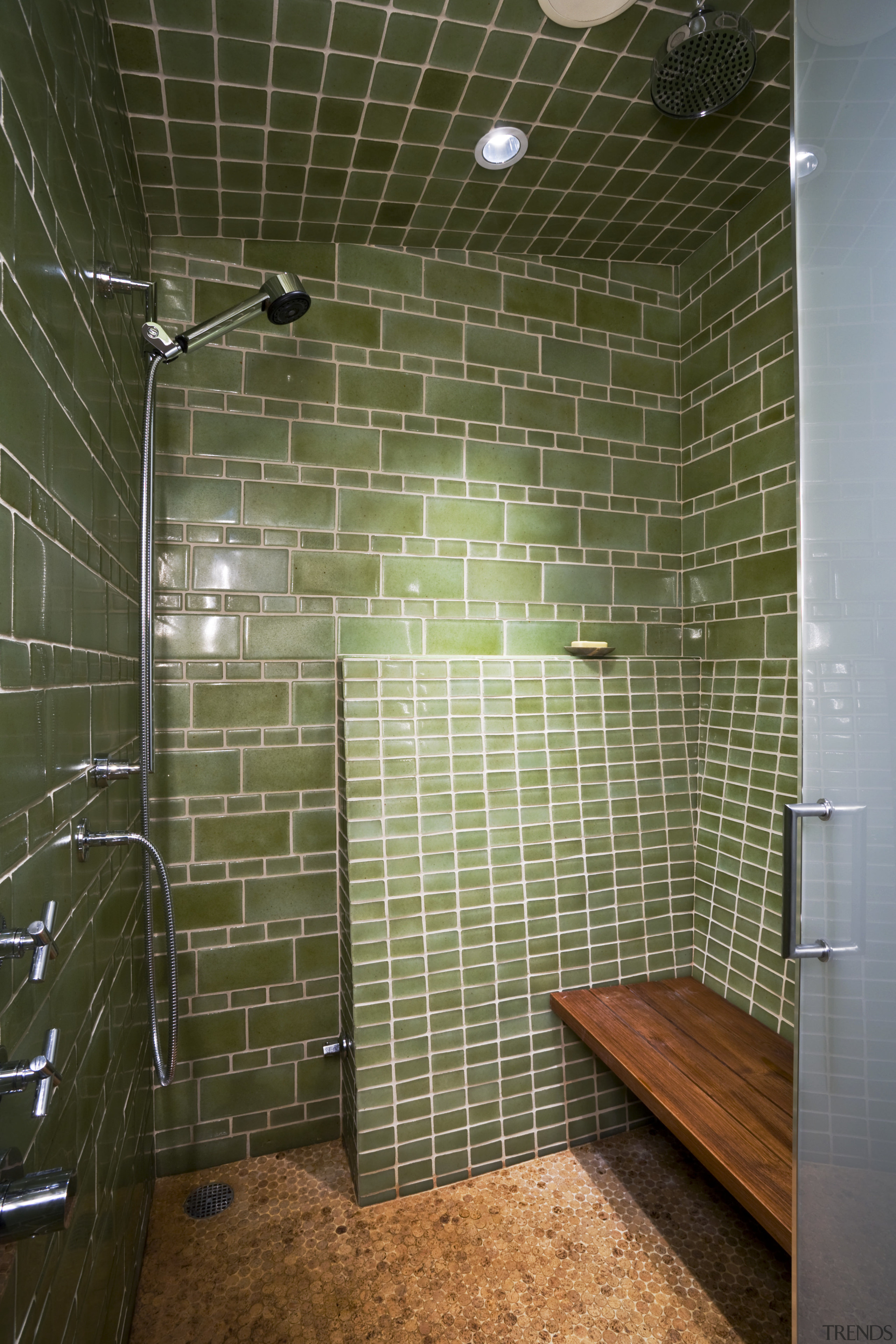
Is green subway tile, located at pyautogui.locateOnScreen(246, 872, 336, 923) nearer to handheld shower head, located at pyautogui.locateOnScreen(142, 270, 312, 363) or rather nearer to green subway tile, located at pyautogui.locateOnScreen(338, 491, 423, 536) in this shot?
green subway tile, located at pyautogui.locateOnScreen(338, 491, 423, 536)

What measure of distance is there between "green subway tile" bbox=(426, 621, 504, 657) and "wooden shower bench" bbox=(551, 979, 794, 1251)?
3.55 feet

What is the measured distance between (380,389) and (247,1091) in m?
2.13

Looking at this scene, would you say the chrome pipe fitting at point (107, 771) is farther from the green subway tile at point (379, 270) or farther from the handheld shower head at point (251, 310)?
the green subway tile at point (379, 270)

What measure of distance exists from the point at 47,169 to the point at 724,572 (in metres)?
1.97

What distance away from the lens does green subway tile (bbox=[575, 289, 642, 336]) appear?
2289 millimetres

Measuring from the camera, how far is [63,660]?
36.2 inches

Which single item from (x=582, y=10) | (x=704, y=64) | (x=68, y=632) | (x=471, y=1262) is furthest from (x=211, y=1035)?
(x=704, y=64)

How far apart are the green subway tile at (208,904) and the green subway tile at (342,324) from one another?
4.24 feet

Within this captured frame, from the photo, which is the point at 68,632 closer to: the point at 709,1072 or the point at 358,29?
the point at 358,29

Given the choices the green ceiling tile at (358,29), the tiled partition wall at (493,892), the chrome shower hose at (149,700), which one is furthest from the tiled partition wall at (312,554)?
the green ceiling tile at (358,29)

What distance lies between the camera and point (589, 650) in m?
2.13

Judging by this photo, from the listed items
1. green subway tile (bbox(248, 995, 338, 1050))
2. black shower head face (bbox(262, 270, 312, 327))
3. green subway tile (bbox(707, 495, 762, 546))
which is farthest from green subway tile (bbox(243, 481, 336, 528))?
green subway tile (bbox(248, 995, 338, 1050))

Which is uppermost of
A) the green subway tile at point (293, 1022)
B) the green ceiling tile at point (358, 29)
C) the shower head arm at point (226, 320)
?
the green ceiling tile at point (358, 29)

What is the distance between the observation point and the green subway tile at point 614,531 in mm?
2287
